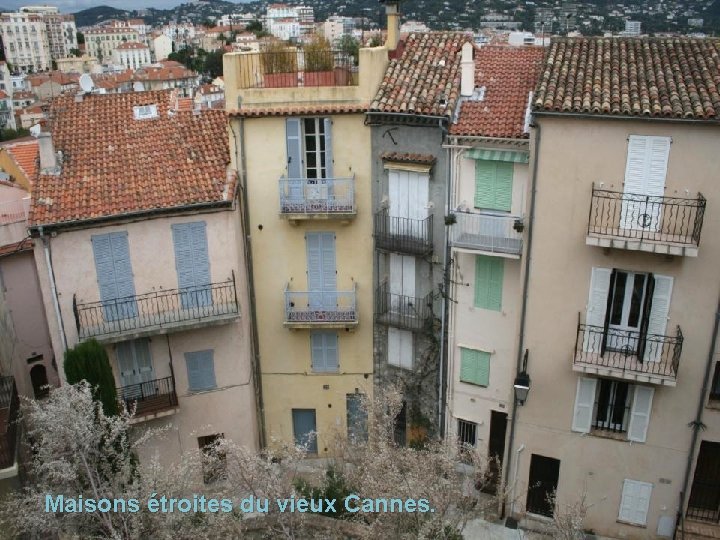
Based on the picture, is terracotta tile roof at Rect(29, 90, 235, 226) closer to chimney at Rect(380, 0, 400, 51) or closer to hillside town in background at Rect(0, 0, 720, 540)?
hillside town in background at Rect(0, 0, 720, 540)

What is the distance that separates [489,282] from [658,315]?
223 inches

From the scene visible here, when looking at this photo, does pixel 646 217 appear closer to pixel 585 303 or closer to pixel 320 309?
pixel 585 303

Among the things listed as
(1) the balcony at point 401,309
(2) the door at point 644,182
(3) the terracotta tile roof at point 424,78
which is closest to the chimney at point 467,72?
(3) the terracotta tile roof at point 424,78

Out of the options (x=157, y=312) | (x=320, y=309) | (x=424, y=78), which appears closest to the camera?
(x=157, y=312)

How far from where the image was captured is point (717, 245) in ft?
56.7

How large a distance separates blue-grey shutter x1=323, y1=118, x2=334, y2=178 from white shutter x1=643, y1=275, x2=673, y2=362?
432 inches

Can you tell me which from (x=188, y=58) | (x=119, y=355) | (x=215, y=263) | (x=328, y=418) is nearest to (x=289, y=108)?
(x=215, y=263)

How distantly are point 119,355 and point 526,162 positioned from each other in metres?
15.0

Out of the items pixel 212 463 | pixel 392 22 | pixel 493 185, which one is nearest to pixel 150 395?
pixel 212 463

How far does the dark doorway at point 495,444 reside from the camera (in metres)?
23.9

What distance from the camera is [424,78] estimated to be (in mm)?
22516

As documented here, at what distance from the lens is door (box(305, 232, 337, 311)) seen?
23.9 metres

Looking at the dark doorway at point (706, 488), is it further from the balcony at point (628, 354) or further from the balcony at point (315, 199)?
the balcony at point (315, 199)

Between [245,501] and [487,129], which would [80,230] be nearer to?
[245,501]
